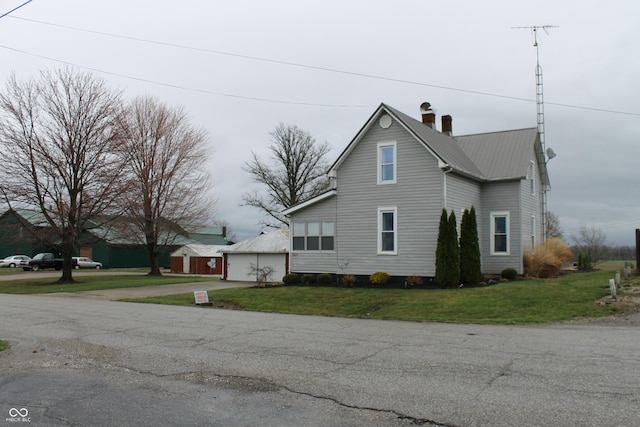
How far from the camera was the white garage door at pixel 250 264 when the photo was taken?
115 ft

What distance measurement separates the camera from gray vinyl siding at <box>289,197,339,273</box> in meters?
24.9

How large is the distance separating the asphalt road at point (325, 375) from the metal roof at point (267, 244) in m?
22.5

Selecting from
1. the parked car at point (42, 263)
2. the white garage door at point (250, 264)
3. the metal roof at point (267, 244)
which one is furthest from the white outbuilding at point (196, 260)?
the metal roof at point (267, 244)

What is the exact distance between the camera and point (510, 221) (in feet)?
81.0

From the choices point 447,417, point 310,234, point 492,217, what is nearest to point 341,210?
point 310,234

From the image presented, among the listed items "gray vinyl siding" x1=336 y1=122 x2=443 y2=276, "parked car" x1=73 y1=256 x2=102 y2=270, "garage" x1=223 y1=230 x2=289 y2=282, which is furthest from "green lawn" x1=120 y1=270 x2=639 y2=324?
"parked car" x1=73 y1=256 x2=102 y2=270

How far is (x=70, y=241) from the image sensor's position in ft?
105

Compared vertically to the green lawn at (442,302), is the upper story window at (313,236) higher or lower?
higher

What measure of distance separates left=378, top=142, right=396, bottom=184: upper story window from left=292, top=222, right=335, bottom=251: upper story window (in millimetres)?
3441

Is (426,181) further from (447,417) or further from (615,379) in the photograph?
(447,417)

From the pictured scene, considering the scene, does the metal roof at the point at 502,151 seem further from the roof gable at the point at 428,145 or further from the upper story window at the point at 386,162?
the upper story window at the point at 386,162

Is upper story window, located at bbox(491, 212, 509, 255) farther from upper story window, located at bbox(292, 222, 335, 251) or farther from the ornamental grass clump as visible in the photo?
upper story window, located at bbox(292, 222, 335, 251)

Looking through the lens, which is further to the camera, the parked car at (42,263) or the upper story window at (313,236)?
the parked car at (42,263)

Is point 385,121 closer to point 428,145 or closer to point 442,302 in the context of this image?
point 428,145
